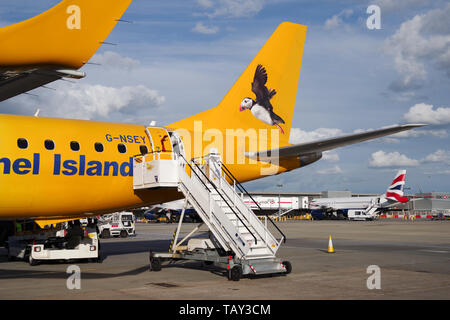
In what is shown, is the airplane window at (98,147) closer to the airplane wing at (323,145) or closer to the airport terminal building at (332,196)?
the airplane wing at (323,145)

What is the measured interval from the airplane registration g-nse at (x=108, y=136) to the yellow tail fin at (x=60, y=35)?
13mm

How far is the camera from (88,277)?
1547 centimetres

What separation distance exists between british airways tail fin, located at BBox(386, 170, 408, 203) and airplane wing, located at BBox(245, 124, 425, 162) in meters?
69.7

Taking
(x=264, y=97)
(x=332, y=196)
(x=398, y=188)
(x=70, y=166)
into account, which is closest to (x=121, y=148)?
(x=70, y=166)

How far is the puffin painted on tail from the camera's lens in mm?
21625

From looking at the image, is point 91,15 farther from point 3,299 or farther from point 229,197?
point 229,197

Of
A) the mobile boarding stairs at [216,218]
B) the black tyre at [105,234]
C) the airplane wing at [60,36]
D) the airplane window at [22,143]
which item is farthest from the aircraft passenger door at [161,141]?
the black tyre at [105,234]

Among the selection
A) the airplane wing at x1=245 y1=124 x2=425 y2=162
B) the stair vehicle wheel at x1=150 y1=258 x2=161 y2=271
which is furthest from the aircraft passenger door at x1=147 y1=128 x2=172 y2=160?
the stair vehicle wheel at x1=150 y1=258 x2=161 y2=271

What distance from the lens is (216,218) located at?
1647 cm

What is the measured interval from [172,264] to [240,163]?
5050 millimetres

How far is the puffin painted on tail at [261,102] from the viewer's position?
21625mm

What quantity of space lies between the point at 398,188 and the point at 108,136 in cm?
7496
